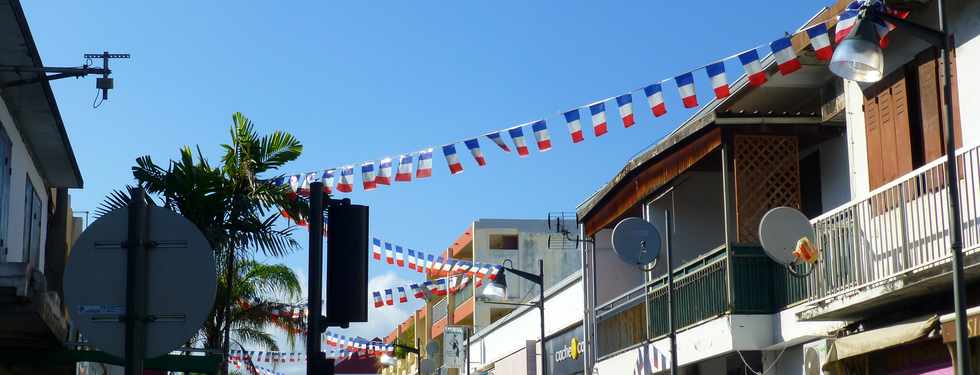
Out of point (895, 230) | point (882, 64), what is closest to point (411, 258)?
point (895, 230)

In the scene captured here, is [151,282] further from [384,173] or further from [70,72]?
[384,173]

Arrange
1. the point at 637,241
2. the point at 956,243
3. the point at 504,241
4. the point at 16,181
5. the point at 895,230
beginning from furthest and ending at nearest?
the point at 504,241, the point at 637,241, the point at 16,181, the point at 895,230, the point at 956,243

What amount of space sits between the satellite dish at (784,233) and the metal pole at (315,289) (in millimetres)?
9309

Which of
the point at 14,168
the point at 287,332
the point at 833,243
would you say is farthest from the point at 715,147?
the point at 287,332

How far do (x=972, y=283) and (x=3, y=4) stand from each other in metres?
9.87

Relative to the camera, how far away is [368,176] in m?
21.6

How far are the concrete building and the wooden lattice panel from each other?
0.02 meters

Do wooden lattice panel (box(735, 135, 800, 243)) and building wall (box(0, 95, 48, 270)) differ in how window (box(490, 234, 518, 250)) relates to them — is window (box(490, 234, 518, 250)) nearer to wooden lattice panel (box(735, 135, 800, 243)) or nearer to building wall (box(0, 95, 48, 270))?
wooden lattice panel (box(735, 135, 800, 243))

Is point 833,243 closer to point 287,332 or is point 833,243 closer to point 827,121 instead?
point 827,121

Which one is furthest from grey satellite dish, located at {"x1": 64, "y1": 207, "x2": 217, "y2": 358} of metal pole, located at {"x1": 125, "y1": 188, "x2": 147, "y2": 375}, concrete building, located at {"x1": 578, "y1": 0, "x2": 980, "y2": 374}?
concrete building, located at {"x1": 578, "y1": 0, "x2": 980, "y2": 374}

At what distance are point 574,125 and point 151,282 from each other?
13181 millimetres

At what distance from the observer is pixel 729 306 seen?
19.8m

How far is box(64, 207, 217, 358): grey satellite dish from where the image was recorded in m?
5.77

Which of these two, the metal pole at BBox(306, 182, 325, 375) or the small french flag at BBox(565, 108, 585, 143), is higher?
the small french flag at BBox(565, 108, 585, 143)
